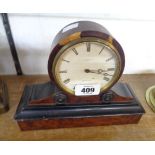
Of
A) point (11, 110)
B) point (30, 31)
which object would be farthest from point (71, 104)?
point (30, 31)

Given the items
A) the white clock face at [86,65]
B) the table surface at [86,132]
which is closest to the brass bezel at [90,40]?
the white clock face at [86,65]

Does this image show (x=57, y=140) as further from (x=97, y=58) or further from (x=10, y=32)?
(x=10, y=32)

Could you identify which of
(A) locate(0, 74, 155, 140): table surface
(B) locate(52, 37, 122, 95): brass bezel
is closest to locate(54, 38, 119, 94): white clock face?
(B) locate(52, 37, 122, 95): brass bezel

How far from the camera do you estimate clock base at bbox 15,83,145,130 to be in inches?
20.8

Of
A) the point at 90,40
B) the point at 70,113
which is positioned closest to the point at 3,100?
the point at 70,113

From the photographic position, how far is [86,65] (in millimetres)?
477

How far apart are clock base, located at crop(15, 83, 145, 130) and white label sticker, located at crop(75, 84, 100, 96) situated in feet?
0.14

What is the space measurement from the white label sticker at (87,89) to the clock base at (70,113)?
1.7 inches

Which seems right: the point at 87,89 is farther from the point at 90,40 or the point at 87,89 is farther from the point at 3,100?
the point at 3,100

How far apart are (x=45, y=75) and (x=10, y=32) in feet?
0.71

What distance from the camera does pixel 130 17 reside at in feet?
2.10

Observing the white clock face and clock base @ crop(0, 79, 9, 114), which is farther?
clock base @ crop(0, 79, 9, 114)

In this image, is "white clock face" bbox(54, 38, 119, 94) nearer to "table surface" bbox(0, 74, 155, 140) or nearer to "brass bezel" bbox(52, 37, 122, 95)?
"brass bezel" bbox(52, 37, 122, 95)
